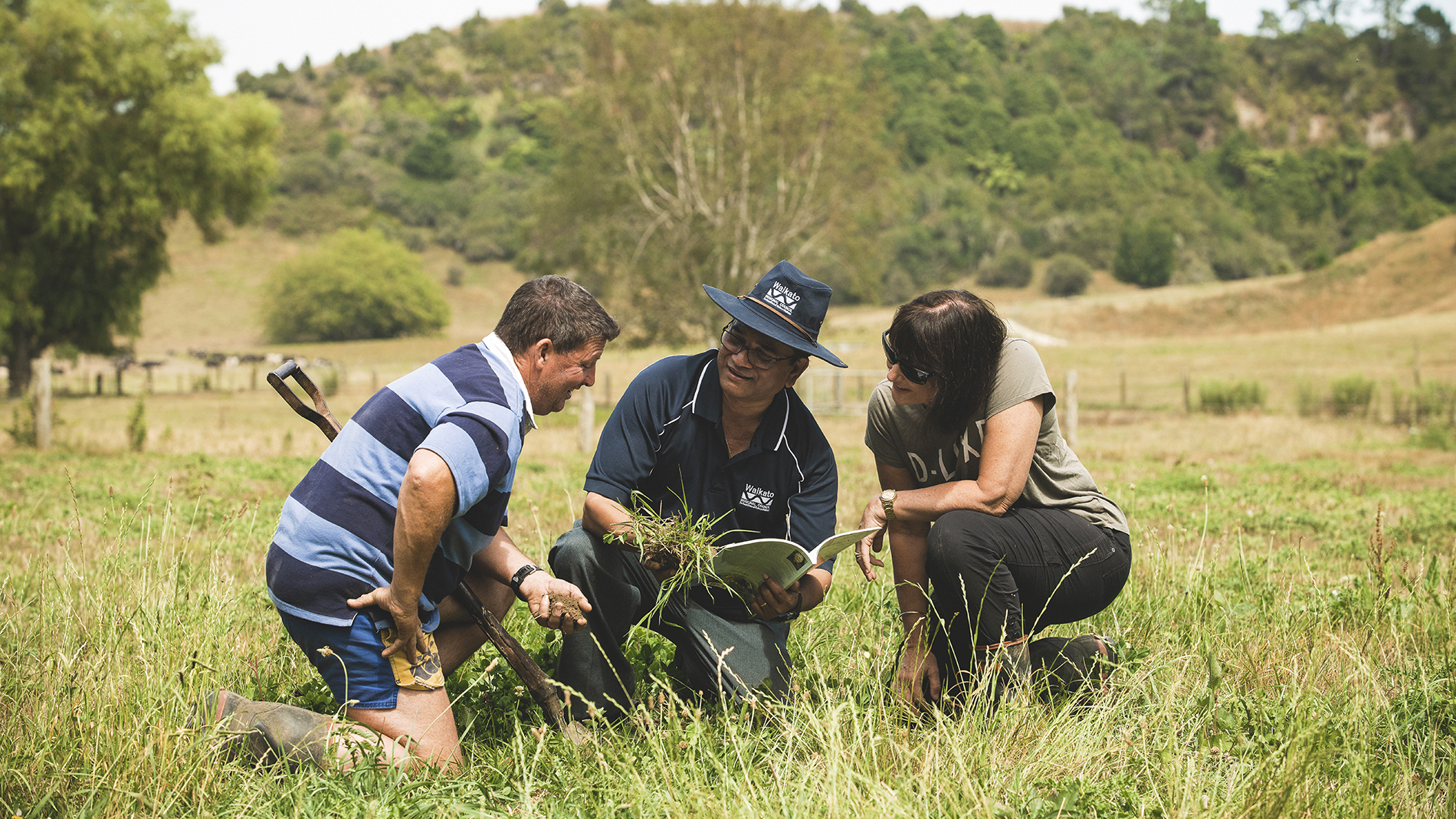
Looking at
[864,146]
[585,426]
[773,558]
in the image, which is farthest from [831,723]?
[864,146]

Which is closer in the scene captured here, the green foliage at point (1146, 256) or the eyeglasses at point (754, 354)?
the eyeglasses at point (754, 354)

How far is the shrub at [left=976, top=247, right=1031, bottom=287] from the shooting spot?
88.9 meters

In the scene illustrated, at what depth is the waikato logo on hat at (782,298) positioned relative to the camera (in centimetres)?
354

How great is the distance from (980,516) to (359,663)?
2081 millimetres

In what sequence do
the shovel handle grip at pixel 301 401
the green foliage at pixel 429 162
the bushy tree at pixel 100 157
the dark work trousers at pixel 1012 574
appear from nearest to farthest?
the shovel handle grip at pixel 301 401 → the dark work trousers at pixel 1012 574 → the bushy tree at pixel 100 157 → the green foliage at pixel 429 162

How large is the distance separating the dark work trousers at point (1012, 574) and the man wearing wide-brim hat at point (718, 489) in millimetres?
463

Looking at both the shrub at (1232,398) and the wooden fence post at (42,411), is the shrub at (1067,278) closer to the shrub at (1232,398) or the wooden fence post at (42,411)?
the shrub at (1232,398)

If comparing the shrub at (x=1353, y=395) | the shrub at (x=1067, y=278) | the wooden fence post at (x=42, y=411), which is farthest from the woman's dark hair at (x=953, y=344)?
the shrub at (x=1067, y=278)

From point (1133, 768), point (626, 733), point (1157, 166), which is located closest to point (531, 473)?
point (626, 733)

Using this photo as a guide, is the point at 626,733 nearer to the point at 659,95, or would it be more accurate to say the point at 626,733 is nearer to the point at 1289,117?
the point at 659,95

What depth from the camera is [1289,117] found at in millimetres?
133500

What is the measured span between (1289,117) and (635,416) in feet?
510

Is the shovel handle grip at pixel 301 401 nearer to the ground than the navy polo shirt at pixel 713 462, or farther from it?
farther from it

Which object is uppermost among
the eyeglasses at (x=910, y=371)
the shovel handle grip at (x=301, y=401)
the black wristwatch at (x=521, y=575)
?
the eyeglasses at (x=910, y=371)
